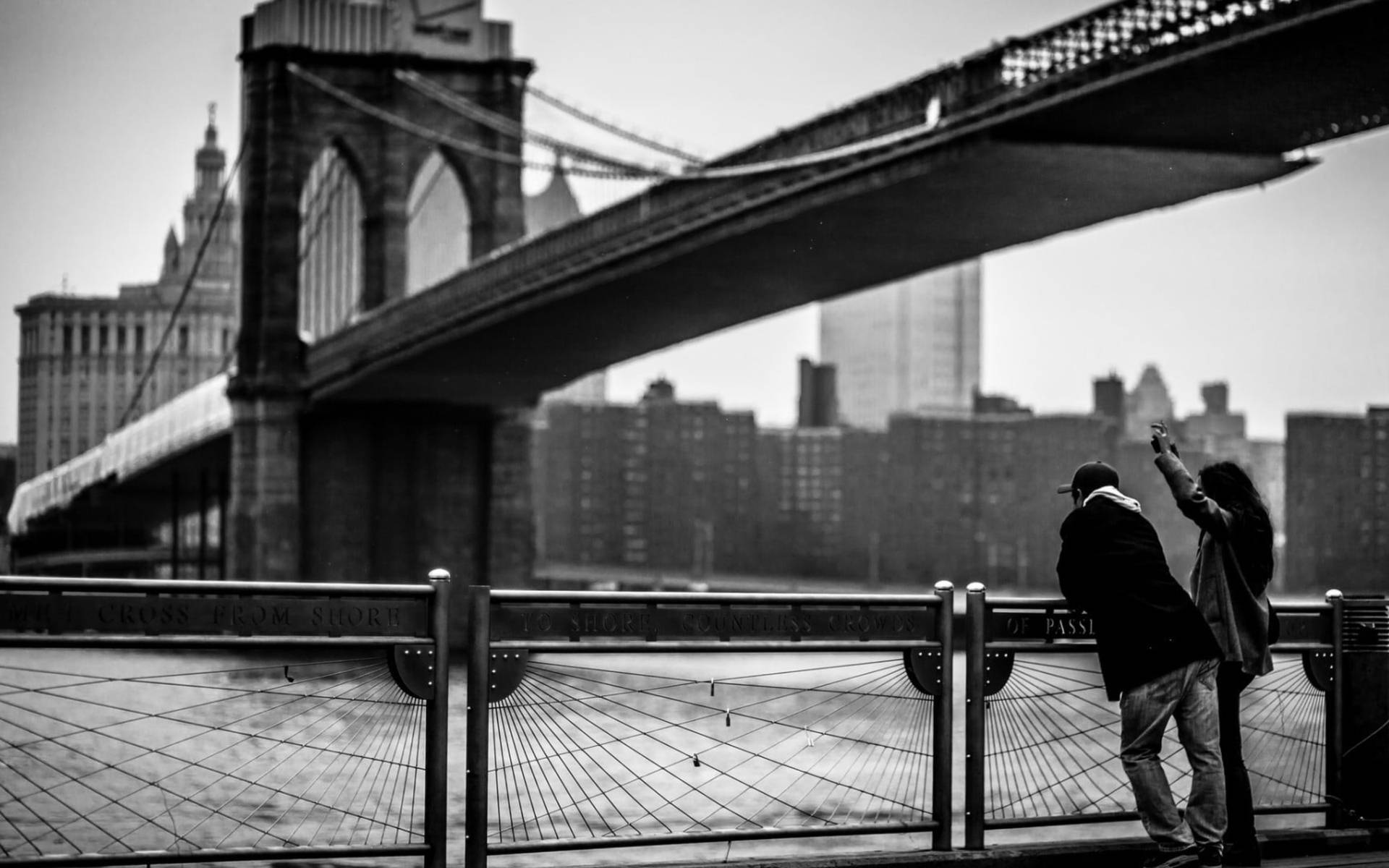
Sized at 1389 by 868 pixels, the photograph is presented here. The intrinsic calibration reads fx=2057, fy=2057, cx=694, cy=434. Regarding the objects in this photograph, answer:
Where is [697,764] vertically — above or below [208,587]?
below

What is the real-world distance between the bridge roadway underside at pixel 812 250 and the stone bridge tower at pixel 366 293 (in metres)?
3.01

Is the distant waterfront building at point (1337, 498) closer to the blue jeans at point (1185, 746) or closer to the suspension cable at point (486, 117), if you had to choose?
the suspension cable at point (486, 117)

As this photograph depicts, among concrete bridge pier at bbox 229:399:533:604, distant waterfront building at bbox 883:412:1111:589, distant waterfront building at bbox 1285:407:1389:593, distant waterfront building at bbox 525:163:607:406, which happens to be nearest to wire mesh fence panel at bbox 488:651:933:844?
concrete bridge pier at bbox 229:399:533:604

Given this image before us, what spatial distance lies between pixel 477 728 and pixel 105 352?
84.4 meters

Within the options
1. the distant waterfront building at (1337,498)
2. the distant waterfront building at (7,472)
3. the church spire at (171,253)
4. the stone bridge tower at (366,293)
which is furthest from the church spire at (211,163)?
the distant waterfront building at (1337,498)

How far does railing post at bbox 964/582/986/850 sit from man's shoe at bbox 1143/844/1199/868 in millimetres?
653

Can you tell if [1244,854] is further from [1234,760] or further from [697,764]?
[697,764]

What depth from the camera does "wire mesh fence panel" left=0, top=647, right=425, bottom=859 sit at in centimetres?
764

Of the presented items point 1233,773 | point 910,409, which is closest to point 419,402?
point 1233,773

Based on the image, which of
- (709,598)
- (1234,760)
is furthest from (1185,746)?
(709,598)

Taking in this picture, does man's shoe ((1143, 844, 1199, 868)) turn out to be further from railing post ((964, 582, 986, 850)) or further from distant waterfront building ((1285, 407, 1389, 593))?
distant waterfront building ((1285, 407, 1389, 593))

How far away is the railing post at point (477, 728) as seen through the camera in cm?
694

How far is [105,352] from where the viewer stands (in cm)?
8769

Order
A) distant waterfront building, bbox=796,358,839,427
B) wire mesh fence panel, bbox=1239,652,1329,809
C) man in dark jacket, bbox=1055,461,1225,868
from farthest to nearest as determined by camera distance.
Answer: distant waterfront building, bbox=796,358,839,427 < wire mesh fence panel, bbox=1239,652,1329,809 < man in dark jacket, bbox=1055,461,1225,868
